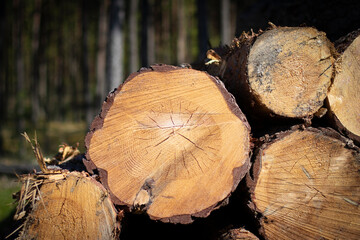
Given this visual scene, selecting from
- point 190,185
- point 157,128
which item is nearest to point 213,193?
point 190,185

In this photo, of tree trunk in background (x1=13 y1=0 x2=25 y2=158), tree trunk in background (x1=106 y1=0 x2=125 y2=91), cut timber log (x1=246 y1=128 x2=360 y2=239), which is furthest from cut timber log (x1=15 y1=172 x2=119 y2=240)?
tree trunk in background (x1=13 y1=0 x2=25 y2=158)

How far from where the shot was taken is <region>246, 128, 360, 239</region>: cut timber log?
1869 mm

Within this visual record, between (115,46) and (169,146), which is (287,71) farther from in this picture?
(115,46)

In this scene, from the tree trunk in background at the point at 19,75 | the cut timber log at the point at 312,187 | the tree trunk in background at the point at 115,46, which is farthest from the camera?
the tree trunk in background at the point at 19,75

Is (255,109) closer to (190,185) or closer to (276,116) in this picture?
(276,116)

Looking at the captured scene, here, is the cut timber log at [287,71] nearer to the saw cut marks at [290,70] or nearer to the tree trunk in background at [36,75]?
the saw cut marks at [290,70]

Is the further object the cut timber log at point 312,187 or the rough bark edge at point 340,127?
the rough bark edge at point 340,127

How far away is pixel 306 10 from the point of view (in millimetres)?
3873

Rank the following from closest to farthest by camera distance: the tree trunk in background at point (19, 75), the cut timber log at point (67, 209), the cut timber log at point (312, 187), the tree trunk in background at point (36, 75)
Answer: the cut timber log at point (67, 209), the cut timber log at point (312, 187), the tree trunk in background at point (19, 75), the tree trunk in background at point (36, 75)

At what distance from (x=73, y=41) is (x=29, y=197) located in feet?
69.2

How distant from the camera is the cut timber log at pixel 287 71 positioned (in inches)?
76.0

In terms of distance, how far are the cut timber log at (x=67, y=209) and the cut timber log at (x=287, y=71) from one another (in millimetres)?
1031

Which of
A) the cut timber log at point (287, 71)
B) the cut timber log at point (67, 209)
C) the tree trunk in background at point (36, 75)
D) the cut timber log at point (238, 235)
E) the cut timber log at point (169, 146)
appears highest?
the cut timber log at point (287, 71)

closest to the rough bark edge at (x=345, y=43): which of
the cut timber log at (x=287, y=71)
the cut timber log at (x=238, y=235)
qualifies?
the cut timber log at (x=287, y=71)
